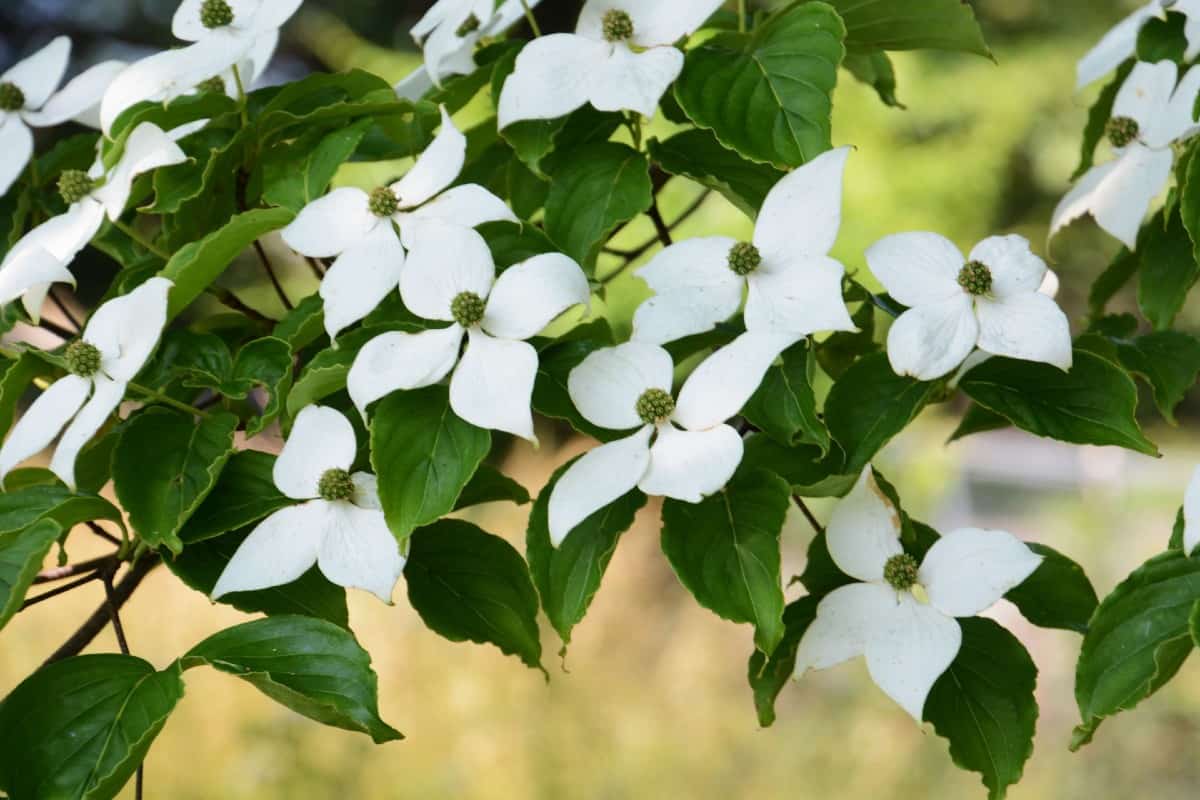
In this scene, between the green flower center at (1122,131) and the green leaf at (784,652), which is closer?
the green leaf at (784,652)

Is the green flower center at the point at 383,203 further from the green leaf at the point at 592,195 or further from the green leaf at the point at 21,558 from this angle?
the green leaf at the point at 21,558

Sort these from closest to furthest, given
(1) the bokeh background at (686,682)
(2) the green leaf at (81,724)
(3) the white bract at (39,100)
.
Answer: (2) the green leaf at (81,724) → (3) the white bract at (39,100) → (1) the bokeh background at (686,682)

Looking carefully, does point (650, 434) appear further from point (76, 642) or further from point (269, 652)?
point (76, 642)

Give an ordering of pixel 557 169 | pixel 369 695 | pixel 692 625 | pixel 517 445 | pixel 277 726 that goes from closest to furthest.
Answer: pixel 369 695, pixel 557 169, pixel 277 726, pixel 692 625, pixel 517 445

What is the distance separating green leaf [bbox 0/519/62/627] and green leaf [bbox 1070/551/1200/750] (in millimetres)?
437

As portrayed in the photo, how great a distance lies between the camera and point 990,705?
614 mm

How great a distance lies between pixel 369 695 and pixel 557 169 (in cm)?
27

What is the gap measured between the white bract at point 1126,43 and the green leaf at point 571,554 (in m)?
0.41

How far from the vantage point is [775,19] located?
2.12 feet

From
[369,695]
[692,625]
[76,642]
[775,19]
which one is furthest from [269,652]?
[692,625]

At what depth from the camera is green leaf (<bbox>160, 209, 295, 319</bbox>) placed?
0.60 metres

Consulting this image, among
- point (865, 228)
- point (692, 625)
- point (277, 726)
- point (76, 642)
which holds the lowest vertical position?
point (692, 625)

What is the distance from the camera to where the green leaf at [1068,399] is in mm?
597

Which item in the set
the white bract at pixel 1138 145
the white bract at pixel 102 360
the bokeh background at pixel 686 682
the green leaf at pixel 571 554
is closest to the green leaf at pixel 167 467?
the white bract at pixel 102 360
